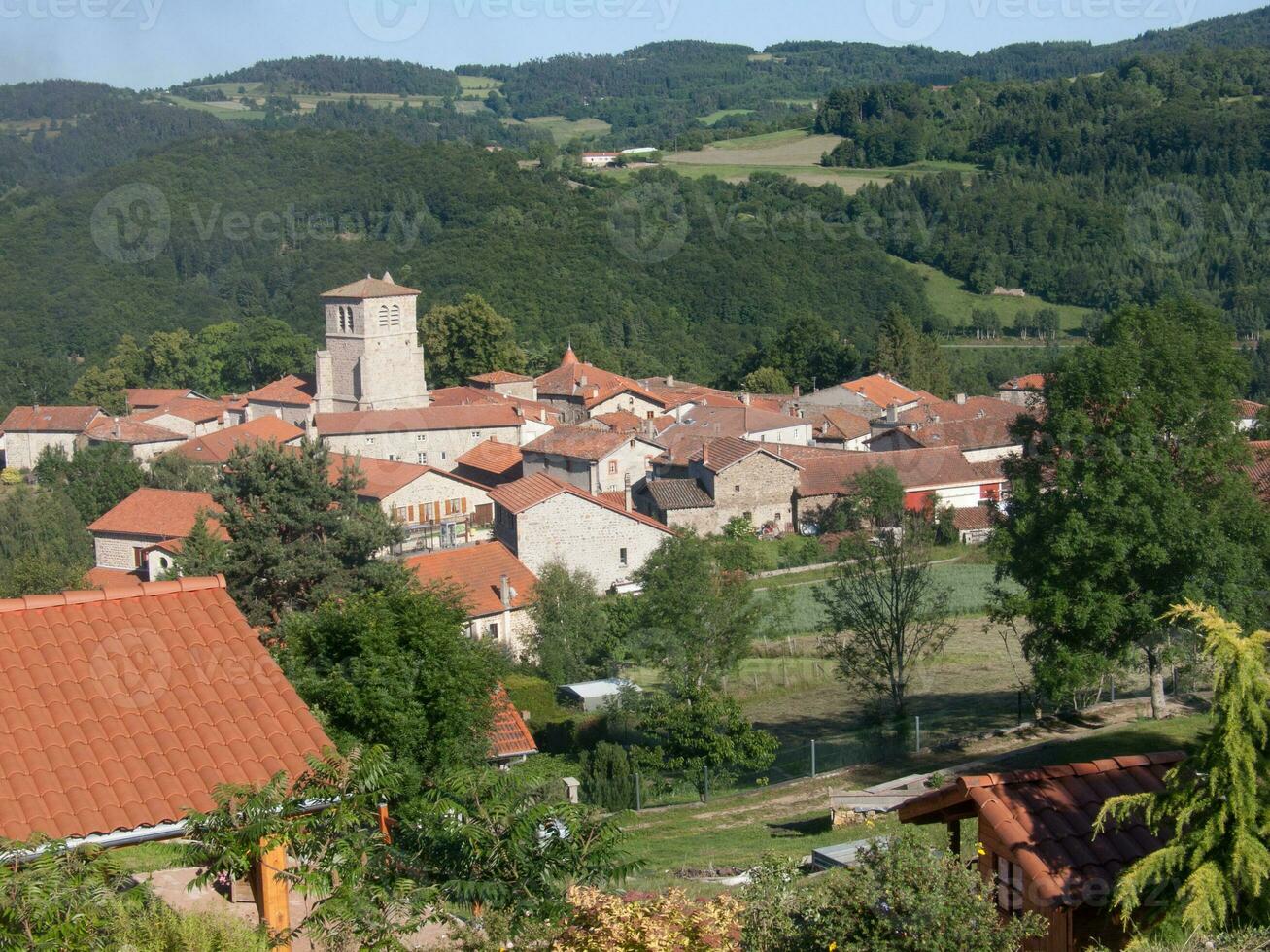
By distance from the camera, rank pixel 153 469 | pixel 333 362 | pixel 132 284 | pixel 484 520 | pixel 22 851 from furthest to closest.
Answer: pixel 132 284
pixel 333 362
pixel 153 469
pixel 484 520
pixel 22 851

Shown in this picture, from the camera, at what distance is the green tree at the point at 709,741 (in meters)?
16.3

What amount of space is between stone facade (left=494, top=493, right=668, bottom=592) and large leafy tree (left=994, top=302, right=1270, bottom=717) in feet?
53.2

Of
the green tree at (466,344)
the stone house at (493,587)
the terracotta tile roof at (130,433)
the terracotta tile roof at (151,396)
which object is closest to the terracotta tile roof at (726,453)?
the stone house at (493,587)

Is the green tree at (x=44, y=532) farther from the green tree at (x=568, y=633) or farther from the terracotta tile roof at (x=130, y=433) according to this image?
the green tree at (x=568, y=633)

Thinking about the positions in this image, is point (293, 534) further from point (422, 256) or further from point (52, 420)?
point (422, 256)

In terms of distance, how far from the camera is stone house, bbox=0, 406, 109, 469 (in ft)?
171

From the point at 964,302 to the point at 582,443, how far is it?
43084 millimetres

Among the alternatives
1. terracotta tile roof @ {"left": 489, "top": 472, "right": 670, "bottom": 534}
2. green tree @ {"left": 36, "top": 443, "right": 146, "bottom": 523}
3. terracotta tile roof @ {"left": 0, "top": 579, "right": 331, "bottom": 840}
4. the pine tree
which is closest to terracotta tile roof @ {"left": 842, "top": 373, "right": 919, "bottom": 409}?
terracotta tile roof @ {"left": 489, "top": 472, "right": 670, "bottom": 534}

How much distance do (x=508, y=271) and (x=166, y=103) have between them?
8427 centimetres

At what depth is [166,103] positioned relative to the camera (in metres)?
139

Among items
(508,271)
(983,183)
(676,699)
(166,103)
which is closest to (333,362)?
(508,271)

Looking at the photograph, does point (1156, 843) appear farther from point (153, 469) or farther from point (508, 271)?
point (508, 271)

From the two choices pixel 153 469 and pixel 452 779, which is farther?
pixel 153 469

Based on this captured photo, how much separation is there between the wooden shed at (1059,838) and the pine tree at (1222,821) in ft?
0.99
